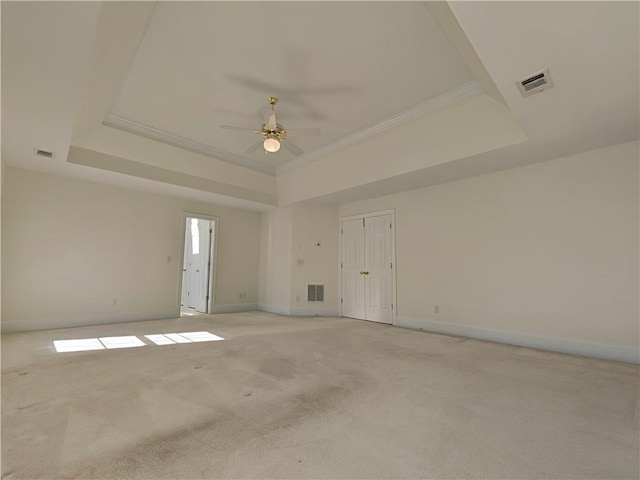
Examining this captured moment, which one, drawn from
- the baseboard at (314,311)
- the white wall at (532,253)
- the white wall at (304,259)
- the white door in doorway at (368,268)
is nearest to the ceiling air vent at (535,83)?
the white wall at (532,253)

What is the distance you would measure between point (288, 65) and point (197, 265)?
5.49 meters

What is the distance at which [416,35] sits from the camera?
2.84 metres

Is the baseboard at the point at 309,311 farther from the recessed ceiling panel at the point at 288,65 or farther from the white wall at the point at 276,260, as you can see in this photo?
the recessed ceiling panel at the point at 288,65

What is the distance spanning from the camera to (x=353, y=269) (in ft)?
21.6

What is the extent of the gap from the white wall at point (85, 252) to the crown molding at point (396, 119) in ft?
9.64

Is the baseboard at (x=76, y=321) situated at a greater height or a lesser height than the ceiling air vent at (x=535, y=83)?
lesser

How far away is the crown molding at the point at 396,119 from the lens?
371cm

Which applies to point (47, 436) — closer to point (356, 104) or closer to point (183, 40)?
point (183, 40)

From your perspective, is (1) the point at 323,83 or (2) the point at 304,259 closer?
(1) the point at 323,83

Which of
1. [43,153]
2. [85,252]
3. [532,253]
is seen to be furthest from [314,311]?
[43,153]

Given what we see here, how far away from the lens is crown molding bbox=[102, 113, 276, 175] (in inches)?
178

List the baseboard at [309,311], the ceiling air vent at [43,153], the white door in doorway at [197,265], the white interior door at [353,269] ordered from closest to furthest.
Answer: the ceiling air vent at [43,153] → the white interior door at [353,269] → the baseboard at [309,311] → the white door in doorway at [197,265]

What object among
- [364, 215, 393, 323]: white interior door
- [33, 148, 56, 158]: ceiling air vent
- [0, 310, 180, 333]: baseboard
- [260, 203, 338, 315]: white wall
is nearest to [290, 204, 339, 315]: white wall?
[260, 203, 338, 315]: white wall

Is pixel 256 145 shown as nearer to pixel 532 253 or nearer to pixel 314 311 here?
pixel 314 311
